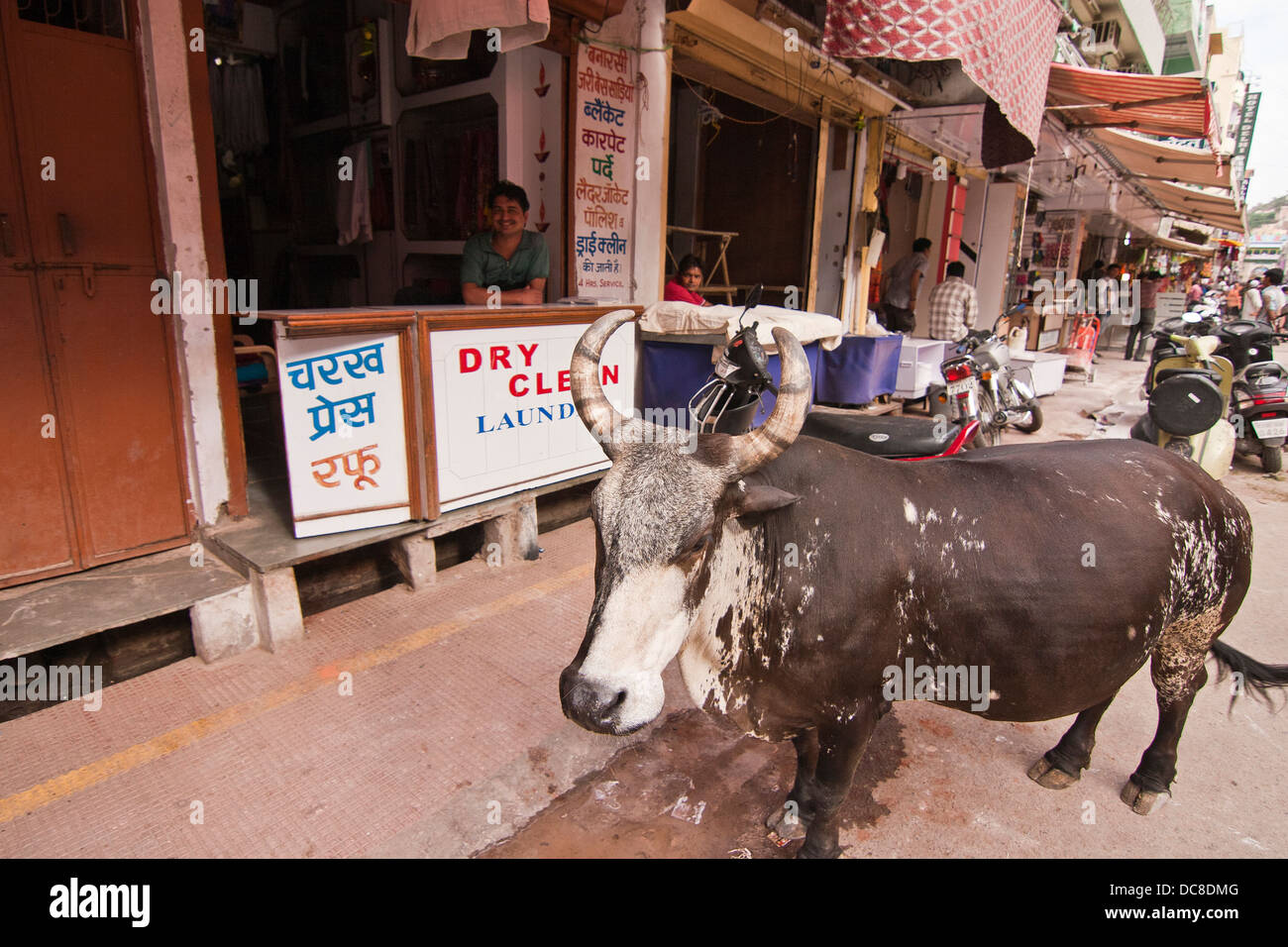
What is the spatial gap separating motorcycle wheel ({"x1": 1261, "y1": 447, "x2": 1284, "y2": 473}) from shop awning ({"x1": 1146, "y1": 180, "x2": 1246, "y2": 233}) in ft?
47.2

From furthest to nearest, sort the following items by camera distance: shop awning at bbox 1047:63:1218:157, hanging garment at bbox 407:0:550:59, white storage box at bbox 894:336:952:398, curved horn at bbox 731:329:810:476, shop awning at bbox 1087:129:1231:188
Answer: shop awning at bbox 1087:129:1231:188, white storage box at bbox 894:336:952:398, shop awning at bbox 1047:63:1218:157, hanging garment at bbox 407:0:550:59, curved horn at bbox 731:329:810:476

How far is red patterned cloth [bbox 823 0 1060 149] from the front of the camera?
522 cm

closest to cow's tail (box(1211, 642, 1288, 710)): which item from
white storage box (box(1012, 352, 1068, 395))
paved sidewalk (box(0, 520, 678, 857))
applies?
paved sidewalk (box(0, 520, 678, 857))

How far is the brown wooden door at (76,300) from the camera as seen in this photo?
10.4 feet

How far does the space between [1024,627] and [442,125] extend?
21.3 feet

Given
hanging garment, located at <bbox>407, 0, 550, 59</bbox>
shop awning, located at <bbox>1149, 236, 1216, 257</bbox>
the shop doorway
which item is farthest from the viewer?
shop awning, located at <bbox>1149, 236, 1216, 257</bbox>

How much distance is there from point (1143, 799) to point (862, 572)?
1.70 meters

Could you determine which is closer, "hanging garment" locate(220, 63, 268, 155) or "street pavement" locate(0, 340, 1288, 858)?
"street pavement" locate(0, 340, 1288, 858)

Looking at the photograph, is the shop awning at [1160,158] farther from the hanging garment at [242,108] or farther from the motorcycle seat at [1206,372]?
the hanging garment at [242,108]

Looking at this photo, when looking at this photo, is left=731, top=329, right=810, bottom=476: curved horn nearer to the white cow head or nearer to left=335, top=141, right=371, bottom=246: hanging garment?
the white cow head

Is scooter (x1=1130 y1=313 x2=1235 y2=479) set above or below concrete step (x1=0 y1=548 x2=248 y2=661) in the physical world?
above

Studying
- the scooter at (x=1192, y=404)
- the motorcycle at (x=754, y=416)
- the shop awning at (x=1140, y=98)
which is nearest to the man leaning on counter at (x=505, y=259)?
the motorcycle at (x=754, y=416)
